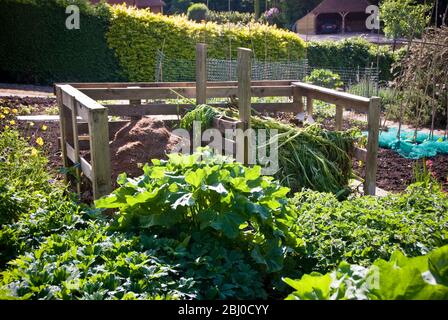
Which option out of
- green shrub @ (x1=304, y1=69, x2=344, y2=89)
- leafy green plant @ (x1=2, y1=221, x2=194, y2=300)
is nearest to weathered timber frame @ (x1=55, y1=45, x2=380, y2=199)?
leafy green plant @ (x1=2, y1=221, x2=194, y2=300)

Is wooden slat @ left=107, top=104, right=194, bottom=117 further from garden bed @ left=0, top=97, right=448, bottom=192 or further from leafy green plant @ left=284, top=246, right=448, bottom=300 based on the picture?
leafy green plant @ left=284, top=246, right=448, bottom=300

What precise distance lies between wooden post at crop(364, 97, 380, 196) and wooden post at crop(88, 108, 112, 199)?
8.35ft

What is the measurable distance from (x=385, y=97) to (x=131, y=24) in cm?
819

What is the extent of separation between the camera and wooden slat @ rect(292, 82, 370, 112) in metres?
5.39

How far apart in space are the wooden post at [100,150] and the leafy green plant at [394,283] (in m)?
2.47

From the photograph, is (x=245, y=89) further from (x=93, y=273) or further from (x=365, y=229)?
(x=93, y=273)

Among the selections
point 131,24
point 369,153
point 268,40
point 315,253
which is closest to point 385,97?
point 268,40

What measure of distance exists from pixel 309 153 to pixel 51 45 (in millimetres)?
13551

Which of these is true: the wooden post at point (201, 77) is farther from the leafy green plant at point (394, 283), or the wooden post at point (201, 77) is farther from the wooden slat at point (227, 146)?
the leafy green plant at point (394, 283)

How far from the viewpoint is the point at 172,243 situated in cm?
295

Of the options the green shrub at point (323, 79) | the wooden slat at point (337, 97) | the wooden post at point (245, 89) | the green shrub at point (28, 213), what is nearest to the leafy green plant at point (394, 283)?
the green shrub at point (28, 213)

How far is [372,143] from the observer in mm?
5344

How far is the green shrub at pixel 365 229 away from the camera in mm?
3117
